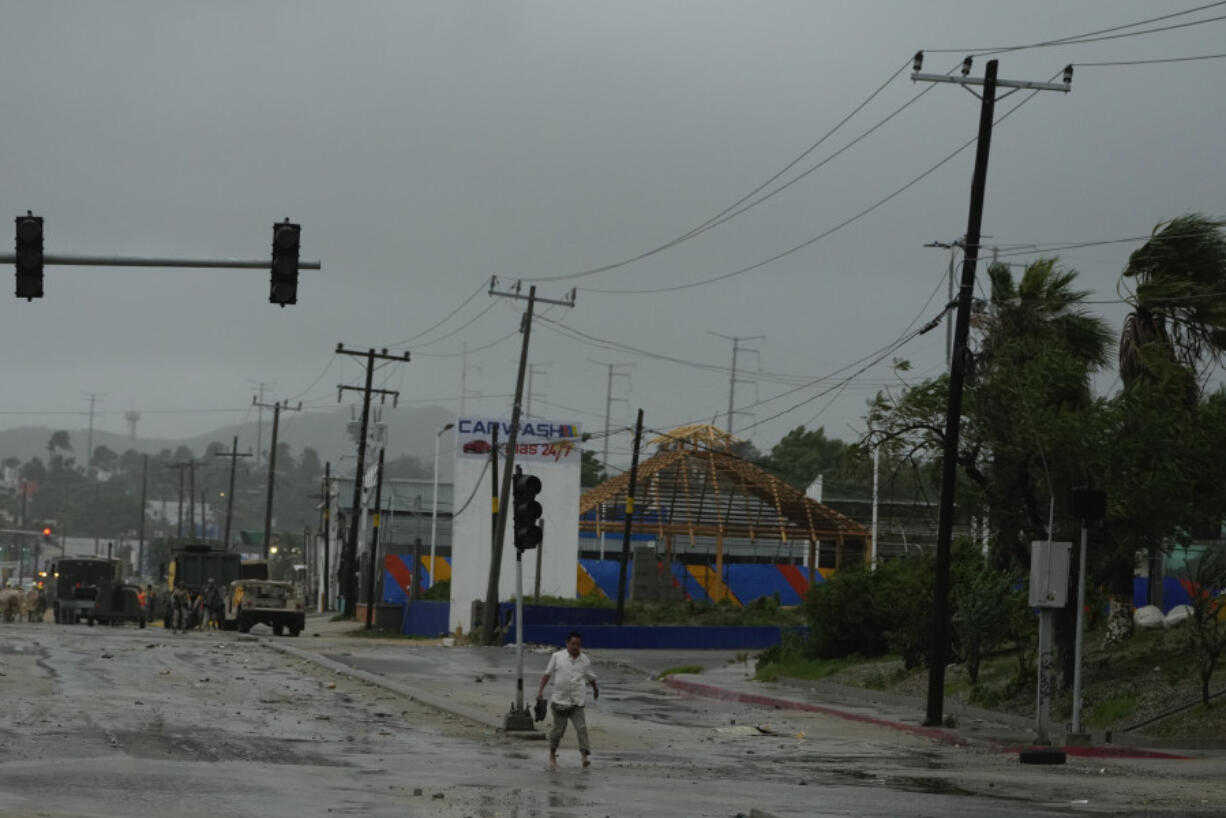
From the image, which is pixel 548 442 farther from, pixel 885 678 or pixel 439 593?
pixel 885 678

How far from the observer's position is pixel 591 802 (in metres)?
15.7

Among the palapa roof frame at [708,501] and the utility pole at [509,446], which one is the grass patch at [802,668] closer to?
the utility pole at [509,446]

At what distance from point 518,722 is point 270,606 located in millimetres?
40675

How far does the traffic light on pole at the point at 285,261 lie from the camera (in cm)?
2355

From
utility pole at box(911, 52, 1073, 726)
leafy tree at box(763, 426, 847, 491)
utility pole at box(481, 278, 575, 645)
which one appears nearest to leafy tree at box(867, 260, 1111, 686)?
utility pole at box(911, 52, 1073, 726)

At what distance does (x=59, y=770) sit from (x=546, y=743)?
286 inches

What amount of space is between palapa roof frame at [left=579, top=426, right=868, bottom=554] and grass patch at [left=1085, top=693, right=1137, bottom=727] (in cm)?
4595

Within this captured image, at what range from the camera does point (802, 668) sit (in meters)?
37.8

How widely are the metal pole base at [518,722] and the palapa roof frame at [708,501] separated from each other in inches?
1926

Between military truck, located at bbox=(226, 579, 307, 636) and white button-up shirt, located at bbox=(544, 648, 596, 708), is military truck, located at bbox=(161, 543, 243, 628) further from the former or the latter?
white button-up shirt, located at bbox=(544, 648, 596, 708)

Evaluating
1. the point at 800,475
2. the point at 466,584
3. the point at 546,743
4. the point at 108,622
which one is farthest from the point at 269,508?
the point at 546,743

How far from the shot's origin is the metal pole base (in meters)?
23.5

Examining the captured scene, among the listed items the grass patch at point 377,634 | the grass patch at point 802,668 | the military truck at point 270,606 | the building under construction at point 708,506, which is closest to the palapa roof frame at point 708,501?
the building under construction at point 708,506

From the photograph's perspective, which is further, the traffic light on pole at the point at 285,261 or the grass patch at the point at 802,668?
the grass patch at the point at 802,668
